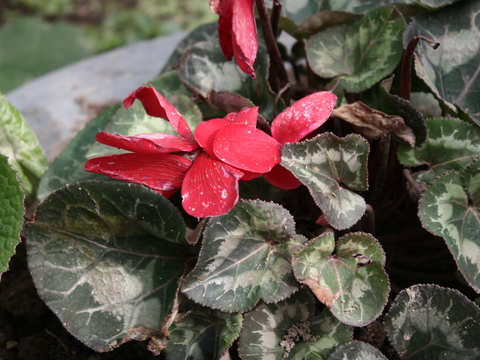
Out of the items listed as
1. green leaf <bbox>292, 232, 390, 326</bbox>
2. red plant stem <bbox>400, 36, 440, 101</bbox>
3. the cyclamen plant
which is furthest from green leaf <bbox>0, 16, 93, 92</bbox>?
green leaf <bbox>292, 232, 390, 326</bbox>

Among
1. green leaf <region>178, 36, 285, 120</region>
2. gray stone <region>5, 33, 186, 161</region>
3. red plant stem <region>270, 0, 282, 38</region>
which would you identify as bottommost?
gray stone <region>5, 33, 186, 161</region>

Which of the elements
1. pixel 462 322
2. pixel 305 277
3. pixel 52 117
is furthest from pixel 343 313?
pixel 52 117

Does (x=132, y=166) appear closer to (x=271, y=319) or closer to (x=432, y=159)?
(x=271, y=319)

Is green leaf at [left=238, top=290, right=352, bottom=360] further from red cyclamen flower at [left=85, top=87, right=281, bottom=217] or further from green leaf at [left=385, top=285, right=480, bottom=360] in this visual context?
red cyclamen flower at [left=85, top=87, right=281, bottom=217]

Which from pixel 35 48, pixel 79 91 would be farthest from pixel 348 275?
pixel 35 48

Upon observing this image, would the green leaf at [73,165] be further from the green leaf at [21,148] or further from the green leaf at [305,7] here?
the green leaf at [305,7]
